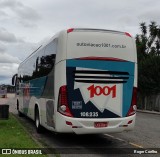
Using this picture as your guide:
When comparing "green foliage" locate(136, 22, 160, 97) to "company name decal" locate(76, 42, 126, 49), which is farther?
"green foliage" locate(136, 22, 160, 97)

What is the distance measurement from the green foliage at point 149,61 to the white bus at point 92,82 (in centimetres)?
2696

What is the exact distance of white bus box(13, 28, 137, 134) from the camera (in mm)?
12141

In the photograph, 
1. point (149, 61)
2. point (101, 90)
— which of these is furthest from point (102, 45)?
point (149, 61)

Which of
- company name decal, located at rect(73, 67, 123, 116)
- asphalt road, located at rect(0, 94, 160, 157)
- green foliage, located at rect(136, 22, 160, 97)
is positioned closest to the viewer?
asphalt road, located at rect(0, 94, 160, 157)

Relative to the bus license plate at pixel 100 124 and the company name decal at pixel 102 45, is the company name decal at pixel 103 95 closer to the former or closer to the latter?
the bus license plate at pixel 100 124

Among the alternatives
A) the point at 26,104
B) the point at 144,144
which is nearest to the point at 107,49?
the point at 144,144

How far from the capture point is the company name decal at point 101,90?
1232 cm

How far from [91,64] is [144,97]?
1245 inches

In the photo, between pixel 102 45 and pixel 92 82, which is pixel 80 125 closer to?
pixel 92 82

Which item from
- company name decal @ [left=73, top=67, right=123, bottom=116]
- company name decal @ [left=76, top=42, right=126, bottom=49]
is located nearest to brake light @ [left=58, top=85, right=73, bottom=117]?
company name decal @ [left=73, top=67, right=123, bottom=116]

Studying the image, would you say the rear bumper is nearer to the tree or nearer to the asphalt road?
the asphalt road

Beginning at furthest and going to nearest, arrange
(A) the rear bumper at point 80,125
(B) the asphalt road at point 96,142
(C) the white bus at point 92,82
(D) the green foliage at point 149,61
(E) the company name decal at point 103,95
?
(D) the green foliage at point 149,61, (E) the company name decal at point 103,95, (C) the white bus at point 92,82, (A) the rear bumper at point 80,125, (B) the asphalt road at point 96,142

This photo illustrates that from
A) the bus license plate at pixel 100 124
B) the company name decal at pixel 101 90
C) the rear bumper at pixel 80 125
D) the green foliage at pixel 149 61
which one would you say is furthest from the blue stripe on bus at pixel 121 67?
the green foliage at pixel 149 61

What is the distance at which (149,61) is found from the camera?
3978 cm
